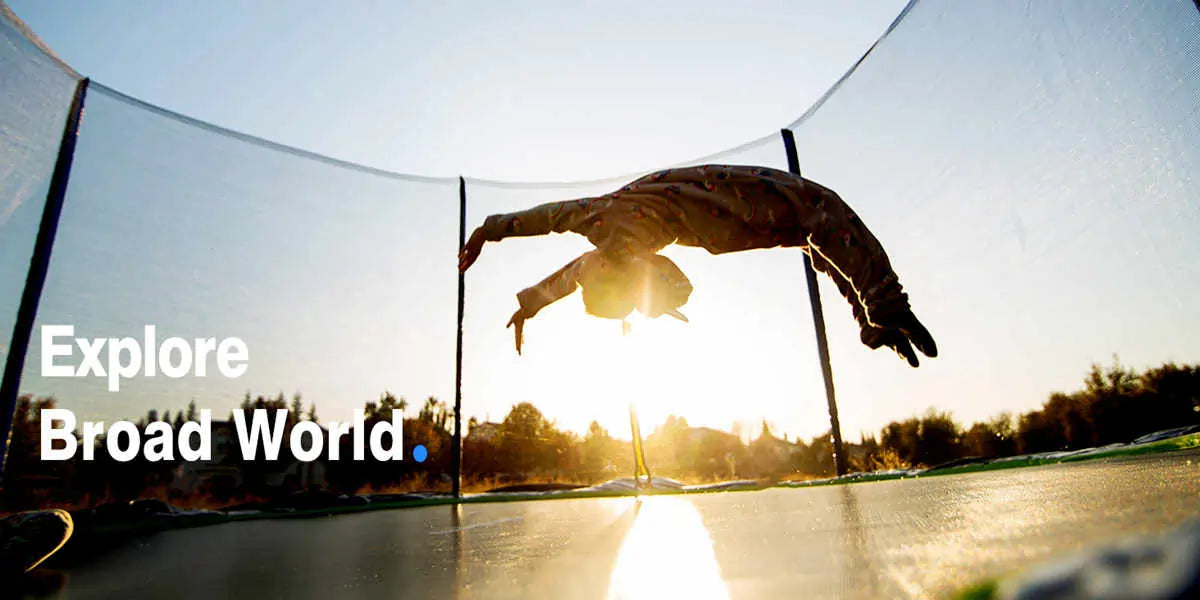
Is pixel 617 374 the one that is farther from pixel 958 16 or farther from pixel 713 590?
pixel 713 590

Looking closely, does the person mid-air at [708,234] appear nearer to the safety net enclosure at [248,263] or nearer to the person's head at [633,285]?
the person's head at [633,285]

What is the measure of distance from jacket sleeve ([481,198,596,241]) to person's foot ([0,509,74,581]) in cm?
128

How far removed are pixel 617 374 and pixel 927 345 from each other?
1.90 meters

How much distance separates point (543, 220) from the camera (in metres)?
1.91

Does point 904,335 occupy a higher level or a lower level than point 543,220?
lower

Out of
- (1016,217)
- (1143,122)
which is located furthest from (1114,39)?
(1016,217)

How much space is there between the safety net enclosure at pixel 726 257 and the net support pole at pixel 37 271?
0.03 m

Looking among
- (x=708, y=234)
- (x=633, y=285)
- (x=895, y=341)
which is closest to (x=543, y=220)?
(x=633, y=285)

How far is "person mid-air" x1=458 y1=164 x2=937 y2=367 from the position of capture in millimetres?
1405

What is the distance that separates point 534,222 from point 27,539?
1.38 metres

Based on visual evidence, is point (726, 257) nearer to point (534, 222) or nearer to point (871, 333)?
point (534, 222)

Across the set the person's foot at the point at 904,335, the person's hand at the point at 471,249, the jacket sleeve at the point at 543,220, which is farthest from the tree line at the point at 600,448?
the jacket sleeve at the point at 543,220

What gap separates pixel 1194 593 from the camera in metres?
0.11

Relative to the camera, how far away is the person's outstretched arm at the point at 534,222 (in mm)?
1839
